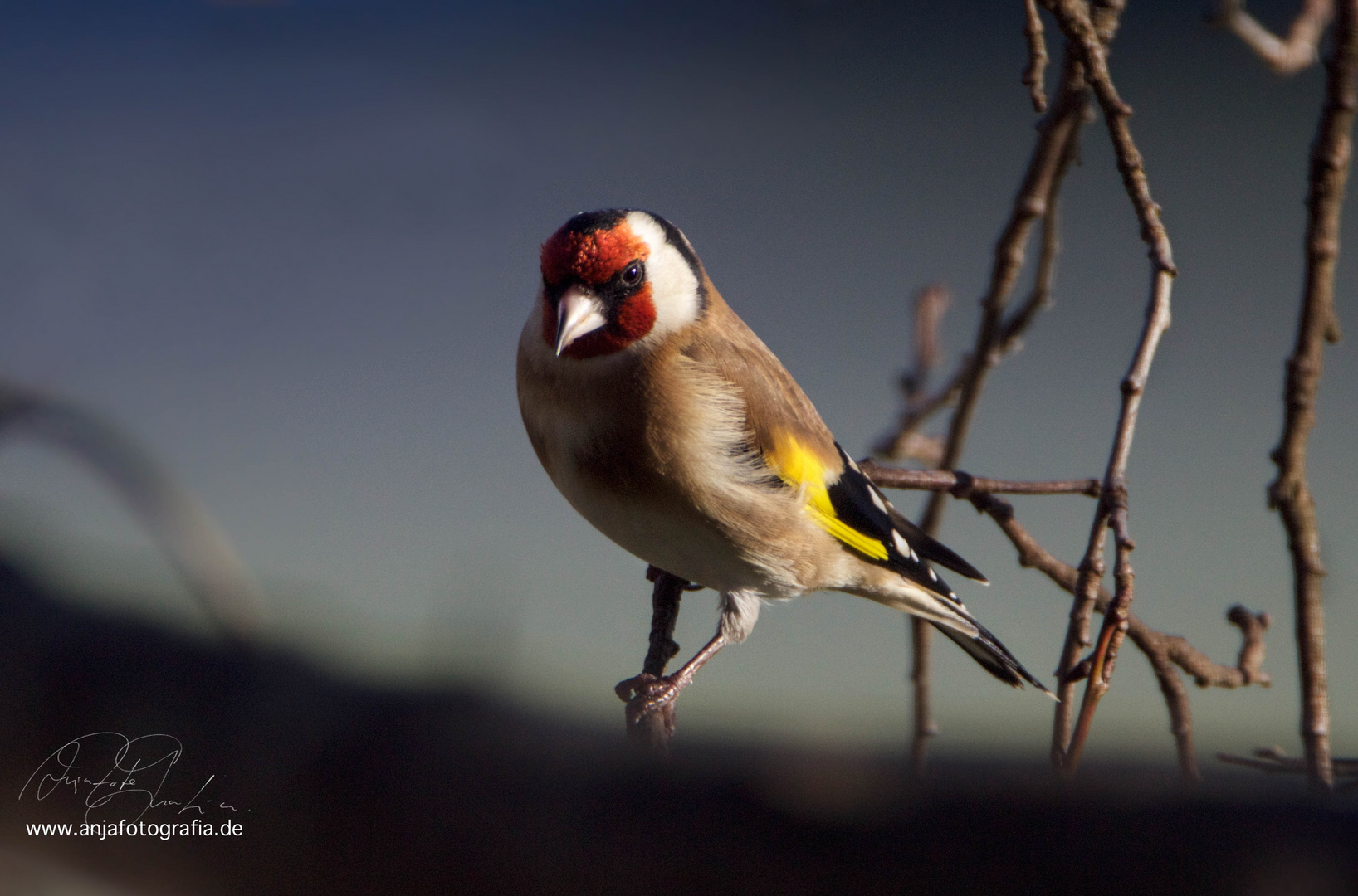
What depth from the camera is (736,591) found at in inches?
54.2

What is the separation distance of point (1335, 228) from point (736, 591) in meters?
0.83

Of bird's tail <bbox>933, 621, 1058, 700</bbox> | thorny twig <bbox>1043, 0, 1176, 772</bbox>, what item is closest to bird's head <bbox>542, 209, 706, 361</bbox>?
thorny twig <bbox>1043, 0, 1176, 772</bbox>

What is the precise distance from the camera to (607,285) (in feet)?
4.09

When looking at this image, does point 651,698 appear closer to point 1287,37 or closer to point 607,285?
point 607,285

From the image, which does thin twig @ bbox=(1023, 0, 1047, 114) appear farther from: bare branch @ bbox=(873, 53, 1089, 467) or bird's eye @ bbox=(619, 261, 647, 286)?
bird's eye @ bbox=(619, 261, 647, 286)

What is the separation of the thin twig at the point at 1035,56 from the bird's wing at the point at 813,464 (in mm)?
507

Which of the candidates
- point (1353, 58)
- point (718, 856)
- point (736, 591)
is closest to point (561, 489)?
point (736, 591)

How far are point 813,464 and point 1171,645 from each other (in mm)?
503

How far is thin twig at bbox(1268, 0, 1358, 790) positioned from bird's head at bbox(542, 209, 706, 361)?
721mm

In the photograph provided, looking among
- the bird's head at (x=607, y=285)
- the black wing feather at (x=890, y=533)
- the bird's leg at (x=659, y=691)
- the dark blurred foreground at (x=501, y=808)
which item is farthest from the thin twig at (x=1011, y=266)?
the dark blurred foreground at (x=501, y=808)

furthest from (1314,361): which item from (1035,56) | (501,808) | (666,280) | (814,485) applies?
(501,808)

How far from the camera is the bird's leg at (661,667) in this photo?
45.9 inches

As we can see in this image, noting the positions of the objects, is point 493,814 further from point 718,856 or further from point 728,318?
point 728,318

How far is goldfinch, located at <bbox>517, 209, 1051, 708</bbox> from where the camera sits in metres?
1.21
